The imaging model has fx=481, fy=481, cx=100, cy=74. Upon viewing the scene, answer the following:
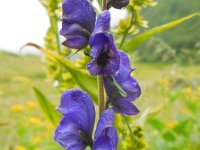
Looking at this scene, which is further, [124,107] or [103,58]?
[124,107]

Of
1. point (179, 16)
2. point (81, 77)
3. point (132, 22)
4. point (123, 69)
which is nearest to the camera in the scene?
point (123, 69)

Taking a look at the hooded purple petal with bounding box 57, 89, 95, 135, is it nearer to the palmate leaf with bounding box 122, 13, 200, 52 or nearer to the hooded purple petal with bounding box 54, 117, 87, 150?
the hooded purple petal with bounding box 54, 117, 87, 150

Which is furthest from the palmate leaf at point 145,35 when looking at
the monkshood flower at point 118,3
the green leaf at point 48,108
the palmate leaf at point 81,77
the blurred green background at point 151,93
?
the monkshood flower at point 118,3

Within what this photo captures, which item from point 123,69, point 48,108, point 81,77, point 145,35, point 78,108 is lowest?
point 48,108

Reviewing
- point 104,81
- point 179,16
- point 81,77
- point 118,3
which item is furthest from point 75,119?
point 179,16

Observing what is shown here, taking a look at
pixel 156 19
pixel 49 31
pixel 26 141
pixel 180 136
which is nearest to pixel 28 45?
pixel 49 31

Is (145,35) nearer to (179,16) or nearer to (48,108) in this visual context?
(48,108)
